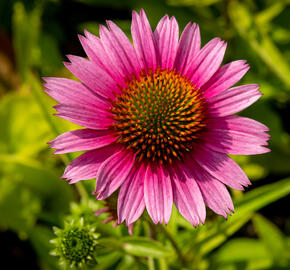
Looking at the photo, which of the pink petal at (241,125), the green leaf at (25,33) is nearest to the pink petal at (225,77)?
the pink petal at (241,125)

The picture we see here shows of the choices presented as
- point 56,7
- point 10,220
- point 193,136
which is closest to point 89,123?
point 193,136

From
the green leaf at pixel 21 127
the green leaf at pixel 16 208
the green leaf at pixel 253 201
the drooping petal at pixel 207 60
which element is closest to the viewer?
the drooping petal at pixel 207 60

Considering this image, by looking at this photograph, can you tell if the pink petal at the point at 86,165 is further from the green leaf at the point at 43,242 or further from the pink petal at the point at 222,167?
the green leaf at the point at 43,242

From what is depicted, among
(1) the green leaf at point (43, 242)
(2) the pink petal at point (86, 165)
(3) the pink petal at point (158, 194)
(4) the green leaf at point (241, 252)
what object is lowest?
(4) the green leaf at point (241, 252)

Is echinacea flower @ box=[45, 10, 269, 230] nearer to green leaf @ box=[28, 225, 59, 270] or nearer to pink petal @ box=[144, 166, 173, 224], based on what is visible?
pink petal @ box=[144, 166, 173, 224]

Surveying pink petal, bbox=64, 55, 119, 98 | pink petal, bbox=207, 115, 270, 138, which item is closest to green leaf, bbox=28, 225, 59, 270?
pink petal, bbox=64, 55, 119, 98

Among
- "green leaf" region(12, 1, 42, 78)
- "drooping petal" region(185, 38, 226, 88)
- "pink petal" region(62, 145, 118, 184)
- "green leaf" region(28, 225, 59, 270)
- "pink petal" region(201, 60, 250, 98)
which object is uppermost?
"green leaf" region(12, 1, 42, 78)

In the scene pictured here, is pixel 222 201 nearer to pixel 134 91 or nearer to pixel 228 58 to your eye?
pixel 134 91
